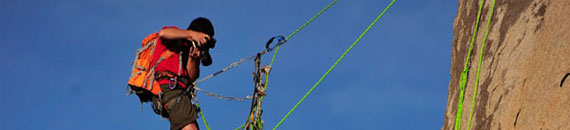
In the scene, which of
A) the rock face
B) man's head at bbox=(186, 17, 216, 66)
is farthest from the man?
the rock face

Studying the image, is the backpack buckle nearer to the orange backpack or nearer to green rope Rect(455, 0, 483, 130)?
the orange backpack

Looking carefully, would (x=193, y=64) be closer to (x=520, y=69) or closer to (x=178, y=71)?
(x=178, y=71)

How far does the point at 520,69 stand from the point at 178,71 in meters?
3.44

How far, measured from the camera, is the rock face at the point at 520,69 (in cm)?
745

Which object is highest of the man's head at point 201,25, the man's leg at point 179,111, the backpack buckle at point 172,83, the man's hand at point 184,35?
the man's head at point 201,25

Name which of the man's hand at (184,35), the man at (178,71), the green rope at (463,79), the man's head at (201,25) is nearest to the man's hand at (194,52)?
the man at (178,71)

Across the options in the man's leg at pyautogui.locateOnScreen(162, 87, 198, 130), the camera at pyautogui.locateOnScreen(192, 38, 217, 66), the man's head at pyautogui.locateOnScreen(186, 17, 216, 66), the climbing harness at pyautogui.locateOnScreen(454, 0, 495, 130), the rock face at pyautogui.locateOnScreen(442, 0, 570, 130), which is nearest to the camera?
the rock face at pyautogui.locateOnScreen(442, 0, 570, 130)

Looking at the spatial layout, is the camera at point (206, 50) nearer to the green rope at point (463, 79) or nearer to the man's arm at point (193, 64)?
the man's arm at point (193, 64)

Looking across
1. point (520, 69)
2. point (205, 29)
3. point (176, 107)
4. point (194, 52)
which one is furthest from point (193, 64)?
point (520, 69)

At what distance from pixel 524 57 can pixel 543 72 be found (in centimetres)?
52

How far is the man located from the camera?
774 centimetres

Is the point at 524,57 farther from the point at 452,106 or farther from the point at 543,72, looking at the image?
the point at 452,106

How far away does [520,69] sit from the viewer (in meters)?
8.21

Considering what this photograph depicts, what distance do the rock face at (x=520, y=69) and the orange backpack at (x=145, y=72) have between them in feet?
11.3
